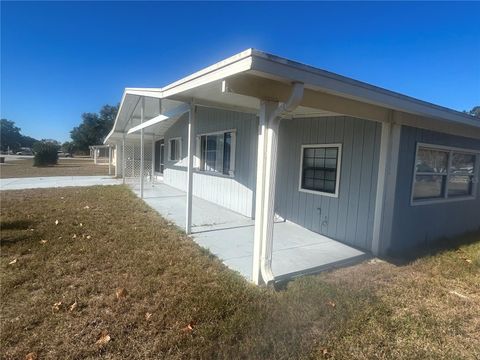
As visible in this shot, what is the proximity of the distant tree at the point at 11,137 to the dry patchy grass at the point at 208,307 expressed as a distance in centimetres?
9914

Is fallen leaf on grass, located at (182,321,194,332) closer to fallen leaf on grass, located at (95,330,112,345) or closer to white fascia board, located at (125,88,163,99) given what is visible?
fallen leaf on grass, located at (95,330,112,345)

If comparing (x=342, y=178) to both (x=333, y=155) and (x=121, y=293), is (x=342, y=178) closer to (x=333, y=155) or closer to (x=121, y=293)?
(x=333, y=155)

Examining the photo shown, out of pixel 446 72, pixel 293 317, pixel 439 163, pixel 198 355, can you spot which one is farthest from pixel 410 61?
pixel 198 355

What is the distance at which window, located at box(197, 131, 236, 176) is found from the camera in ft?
27.0

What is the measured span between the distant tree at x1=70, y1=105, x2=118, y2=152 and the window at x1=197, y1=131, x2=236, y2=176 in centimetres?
6174

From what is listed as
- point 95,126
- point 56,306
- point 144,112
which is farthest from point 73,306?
point 95,126

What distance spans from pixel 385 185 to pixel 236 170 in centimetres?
409

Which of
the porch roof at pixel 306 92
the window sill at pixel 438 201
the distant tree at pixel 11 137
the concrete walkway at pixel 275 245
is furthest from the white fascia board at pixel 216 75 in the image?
the distant tree at pixel 11 137

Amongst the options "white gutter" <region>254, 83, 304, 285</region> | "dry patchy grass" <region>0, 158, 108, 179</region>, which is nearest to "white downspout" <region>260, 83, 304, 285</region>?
"white gutter" <region>254, 83, 304, 285</region>

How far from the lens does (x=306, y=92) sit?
11.9ft

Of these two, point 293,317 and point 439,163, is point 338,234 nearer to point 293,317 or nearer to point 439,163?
point 439,163

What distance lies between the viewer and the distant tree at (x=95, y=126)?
6450 cm

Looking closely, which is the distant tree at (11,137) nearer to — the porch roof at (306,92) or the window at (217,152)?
the window at (217,152)

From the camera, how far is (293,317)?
9.70 ft
